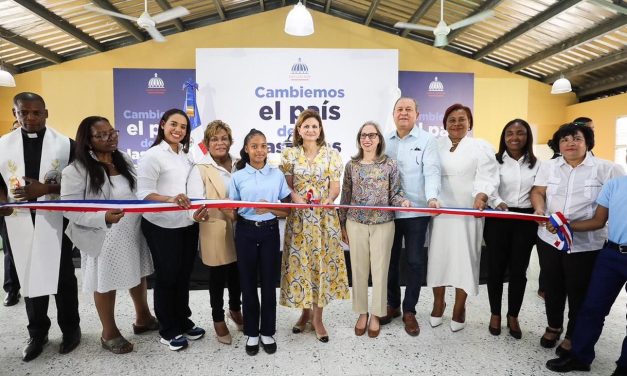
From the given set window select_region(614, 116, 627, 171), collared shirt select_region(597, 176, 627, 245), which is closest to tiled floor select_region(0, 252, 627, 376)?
collared shirt select_region(597, 176, 627, 245)

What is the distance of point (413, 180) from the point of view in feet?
8.83

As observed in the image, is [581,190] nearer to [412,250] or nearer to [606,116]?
[412,250]

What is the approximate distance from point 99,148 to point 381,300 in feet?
6.65

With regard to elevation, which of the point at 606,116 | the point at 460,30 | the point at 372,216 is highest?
the point at 460,30

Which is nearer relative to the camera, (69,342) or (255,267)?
(255,267)

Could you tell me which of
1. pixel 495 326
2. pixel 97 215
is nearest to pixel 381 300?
pixel 495 326

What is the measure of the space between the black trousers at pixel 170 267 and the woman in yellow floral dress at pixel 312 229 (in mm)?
621

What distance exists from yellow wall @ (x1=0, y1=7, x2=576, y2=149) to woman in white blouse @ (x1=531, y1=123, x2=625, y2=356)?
793cm

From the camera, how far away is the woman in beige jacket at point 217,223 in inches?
95.1

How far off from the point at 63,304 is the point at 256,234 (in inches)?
53.1

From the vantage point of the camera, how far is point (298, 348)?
2494 mm

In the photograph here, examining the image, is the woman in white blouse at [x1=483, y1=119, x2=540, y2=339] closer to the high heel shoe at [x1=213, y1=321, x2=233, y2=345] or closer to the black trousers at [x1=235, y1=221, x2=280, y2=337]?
the black trousers at [x1=235, y1=221, x2=280, y2=337]

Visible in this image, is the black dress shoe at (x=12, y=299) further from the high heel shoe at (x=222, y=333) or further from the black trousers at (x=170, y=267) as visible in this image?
the high heel shoe at (x=222, y=333)

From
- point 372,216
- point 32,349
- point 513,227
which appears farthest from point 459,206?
point 32,349
